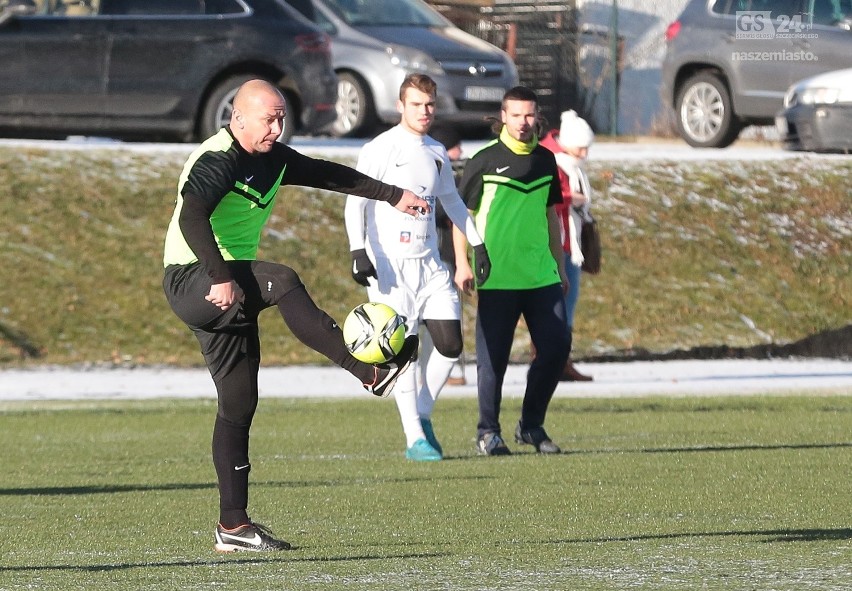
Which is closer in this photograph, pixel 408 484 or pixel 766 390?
pixel 408 484

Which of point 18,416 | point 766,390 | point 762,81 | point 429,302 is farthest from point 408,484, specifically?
point 762,81

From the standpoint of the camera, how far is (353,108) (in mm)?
22953

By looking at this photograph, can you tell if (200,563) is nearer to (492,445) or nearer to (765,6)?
(492,445)

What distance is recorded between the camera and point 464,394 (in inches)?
581

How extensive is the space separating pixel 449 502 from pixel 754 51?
1473 centimetres

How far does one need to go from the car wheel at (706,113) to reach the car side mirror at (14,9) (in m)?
7.58

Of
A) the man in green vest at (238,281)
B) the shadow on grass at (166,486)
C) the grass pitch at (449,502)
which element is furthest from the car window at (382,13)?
the man in green vest at (238,281)

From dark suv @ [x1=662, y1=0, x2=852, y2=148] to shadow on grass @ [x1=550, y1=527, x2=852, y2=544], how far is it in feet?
50.2

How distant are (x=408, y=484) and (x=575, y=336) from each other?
917cm

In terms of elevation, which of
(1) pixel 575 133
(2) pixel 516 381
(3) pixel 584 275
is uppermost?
(1) pixel 575 133

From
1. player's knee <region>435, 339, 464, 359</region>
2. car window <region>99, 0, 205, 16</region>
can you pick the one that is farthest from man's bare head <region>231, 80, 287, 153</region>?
car window <region>99, 0, 205, 16</region>

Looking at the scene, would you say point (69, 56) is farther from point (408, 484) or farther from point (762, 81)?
point (408, 484)

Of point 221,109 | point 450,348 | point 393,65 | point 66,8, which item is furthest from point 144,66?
point 450,348

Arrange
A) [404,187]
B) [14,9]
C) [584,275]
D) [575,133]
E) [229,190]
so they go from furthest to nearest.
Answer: [14,9] → [584,275] → [575,133] → [404,187] → [229,190]
